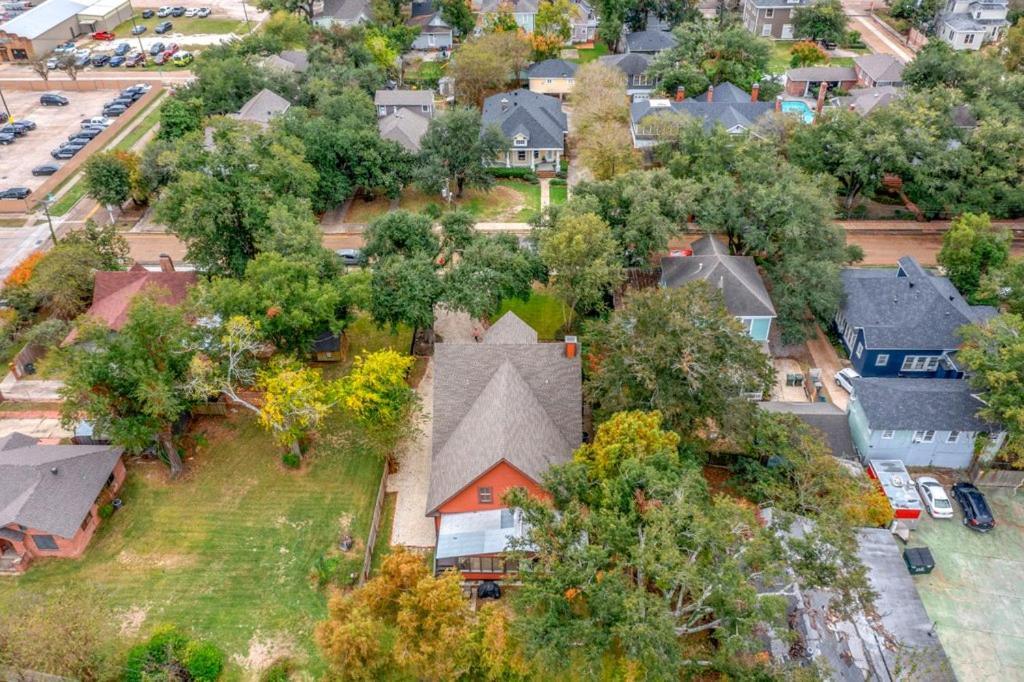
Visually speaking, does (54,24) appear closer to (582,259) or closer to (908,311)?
(582,259)

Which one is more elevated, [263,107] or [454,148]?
[263,107]

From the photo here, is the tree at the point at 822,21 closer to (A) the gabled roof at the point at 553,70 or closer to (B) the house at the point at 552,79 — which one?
(A) the gabled roof at the point at 553,70

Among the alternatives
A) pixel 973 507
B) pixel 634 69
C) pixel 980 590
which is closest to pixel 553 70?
pixel 634 69

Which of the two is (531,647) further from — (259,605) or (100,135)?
(100,135)

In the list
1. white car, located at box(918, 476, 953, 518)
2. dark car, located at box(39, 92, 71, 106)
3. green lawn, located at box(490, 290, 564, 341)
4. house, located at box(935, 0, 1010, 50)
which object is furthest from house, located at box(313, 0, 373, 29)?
white car, located at box(918, 476, 953, 518)

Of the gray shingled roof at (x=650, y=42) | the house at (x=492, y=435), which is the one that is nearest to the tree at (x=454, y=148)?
the house at (x=492, y=435)

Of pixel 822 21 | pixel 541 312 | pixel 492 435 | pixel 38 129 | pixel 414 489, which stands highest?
pixel 822 21
